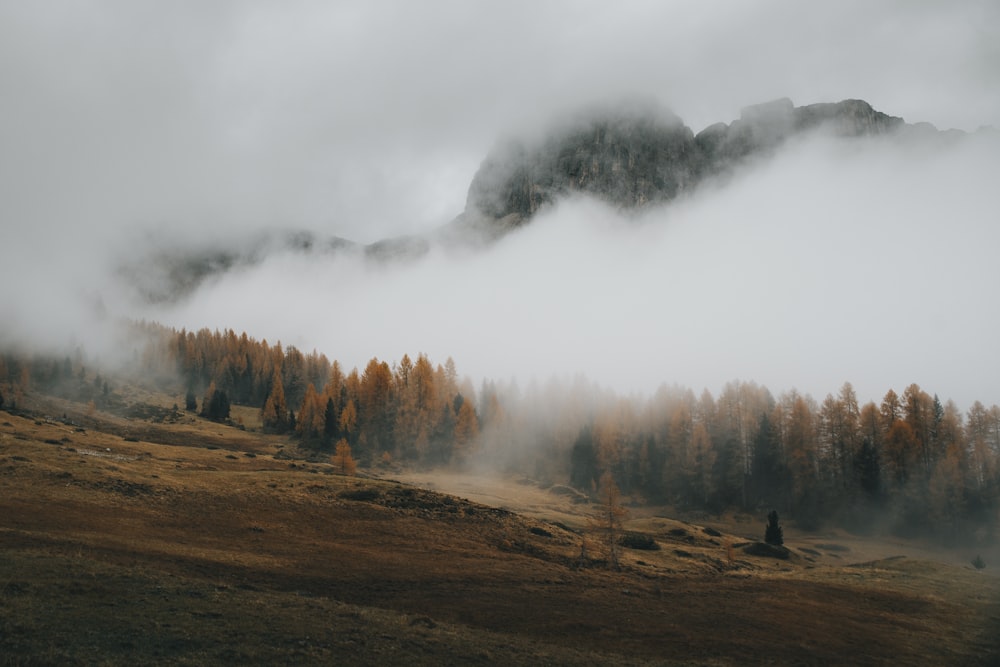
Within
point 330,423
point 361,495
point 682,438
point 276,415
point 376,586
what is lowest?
point 376,586

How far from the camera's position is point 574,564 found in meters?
49.3

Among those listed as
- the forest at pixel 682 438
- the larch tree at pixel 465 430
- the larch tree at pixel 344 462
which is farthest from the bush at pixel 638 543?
the larch tree at pixel 465 430

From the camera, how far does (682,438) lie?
394 ft

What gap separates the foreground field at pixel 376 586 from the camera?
2223cm

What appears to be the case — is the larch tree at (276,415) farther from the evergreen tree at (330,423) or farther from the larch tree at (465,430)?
the larch tree at (465,430)

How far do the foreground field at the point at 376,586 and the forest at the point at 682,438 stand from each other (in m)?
37.8

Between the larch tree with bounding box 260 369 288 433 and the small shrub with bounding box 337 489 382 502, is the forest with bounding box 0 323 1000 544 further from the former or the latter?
the small shrub with bounding box 337 489 382 502

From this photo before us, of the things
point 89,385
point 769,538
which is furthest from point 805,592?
point 89,385

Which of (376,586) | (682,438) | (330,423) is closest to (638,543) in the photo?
(376,586)

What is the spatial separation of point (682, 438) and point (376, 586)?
97.3 m

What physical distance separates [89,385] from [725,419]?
172 meters

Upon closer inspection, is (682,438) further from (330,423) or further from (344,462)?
(330,423)

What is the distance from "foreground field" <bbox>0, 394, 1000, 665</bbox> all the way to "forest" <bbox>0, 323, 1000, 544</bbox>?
124 ft

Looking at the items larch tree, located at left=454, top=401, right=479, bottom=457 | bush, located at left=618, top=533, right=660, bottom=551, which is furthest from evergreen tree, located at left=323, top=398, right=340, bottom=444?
bush, located at left=618, top=533, right=660, bottom=551
